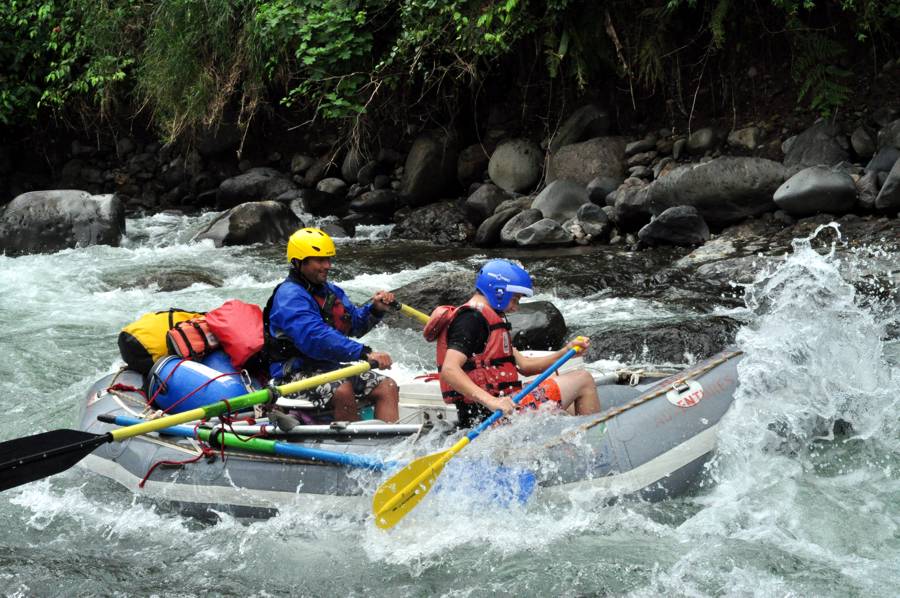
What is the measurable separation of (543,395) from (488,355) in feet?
1.21

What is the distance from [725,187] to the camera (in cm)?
980

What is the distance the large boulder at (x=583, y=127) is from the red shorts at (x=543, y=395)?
7.74 m

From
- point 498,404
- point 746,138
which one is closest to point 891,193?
point 746,138

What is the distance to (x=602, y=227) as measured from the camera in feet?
34.6

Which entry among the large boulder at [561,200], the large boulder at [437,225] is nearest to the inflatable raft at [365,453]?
the large boulder at [561,200]

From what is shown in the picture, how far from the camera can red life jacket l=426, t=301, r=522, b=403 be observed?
465 centimetres

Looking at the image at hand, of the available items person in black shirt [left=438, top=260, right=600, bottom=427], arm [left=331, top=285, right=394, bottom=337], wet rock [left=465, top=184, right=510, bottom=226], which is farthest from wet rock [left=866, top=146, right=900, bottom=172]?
arm [left=331, top=285, right=394, bottom=337]

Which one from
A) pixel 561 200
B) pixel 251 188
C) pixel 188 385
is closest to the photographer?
pixel 188 385

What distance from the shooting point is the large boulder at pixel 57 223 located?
39.2ft

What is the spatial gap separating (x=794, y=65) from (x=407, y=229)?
16.7 ft

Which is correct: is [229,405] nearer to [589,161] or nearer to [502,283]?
[502,283]

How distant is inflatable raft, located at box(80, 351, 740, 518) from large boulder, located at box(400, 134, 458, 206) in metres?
8.13

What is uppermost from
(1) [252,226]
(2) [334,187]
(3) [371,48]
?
(3) [371,48]

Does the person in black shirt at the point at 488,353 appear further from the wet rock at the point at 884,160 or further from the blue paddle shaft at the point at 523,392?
the wet rock at the point at 884,160
